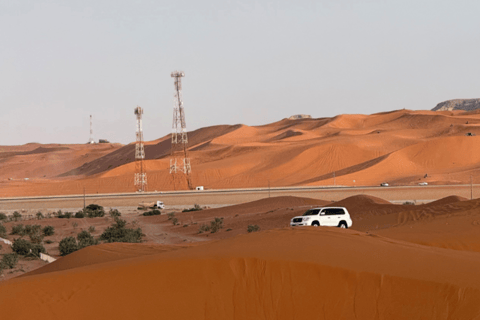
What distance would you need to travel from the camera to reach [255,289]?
1056 cm

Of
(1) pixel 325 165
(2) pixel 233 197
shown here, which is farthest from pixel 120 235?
(1) pixel 325 165

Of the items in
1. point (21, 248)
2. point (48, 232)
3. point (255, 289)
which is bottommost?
point (48, 232)

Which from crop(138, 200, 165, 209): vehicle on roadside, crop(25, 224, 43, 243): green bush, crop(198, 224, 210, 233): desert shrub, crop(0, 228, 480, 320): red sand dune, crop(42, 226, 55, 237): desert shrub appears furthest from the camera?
crop(138, 200, 165, 209): vehicle on roadside

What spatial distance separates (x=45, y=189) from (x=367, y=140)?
67.8 metres

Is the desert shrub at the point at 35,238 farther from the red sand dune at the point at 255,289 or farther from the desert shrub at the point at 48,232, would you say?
the red sand dune at the point at 255,289

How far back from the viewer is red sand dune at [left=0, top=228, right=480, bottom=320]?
997 cm

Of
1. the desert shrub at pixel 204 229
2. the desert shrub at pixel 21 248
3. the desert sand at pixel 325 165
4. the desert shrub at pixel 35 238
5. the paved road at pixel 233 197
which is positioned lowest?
the desert shrub at pixel 204 229

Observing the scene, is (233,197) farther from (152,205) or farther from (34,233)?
(34,233)

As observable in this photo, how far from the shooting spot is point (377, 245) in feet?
44.2

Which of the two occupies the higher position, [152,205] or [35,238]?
[152,205]

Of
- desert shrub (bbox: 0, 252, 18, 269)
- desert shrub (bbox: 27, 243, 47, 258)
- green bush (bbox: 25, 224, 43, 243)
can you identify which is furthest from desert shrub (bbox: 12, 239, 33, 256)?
green bush (bbox: 25, 224, 43, 243)

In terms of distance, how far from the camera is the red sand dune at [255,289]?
9969mm

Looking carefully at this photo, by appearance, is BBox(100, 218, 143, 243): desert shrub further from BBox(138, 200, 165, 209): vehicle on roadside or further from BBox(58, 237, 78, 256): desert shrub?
BBox(138, 200, 165, 209): vehicle on roadside

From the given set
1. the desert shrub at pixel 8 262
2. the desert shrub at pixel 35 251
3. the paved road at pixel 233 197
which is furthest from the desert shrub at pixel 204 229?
the paved road at pixel 233 197
